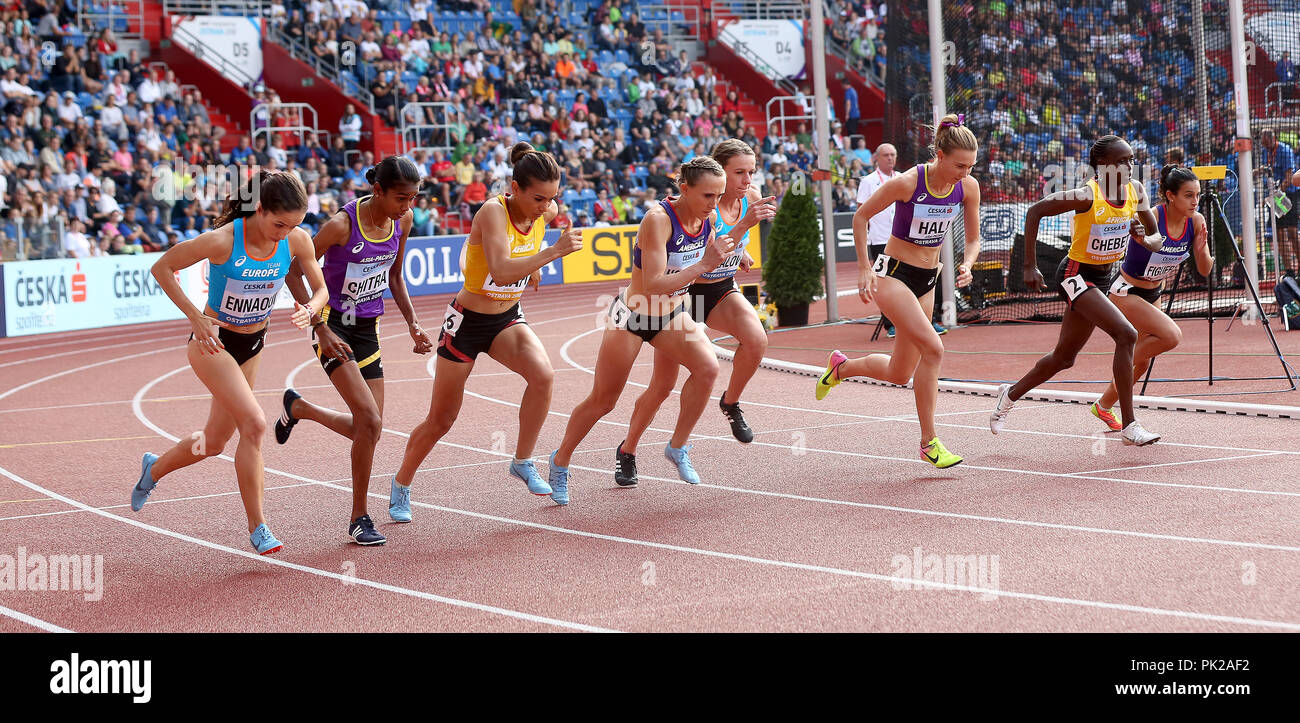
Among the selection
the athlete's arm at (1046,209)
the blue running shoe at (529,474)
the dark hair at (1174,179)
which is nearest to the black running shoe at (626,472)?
the blue running shoe at (529,474)

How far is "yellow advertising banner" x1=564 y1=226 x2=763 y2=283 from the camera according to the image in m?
26.9

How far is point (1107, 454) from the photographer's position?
8.16 m

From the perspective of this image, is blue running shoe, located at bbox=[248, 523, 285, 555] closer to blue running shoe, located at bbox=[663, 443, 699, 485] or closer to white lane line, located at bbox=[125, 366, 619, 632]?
white lane line, located at bbox=[125, 366, 619, 632]

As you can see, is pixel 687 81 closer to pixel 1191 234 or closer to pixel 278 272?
pixel 1191 234

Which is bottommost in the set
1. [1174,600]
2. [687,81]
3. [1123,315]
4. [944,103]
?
[1174,600]

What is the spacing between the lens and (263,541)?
639cm

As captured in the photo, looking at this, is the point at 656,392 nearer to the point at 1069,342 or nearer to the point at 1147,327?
the point at 1069,342

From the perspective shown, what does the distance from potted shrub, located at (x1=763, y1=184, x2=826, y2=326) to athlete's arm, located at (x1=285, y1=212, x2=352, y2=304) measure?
9.91m

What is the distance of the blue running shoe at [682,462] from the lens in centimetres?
784

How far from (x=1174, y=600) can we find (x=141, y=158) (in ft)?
70.6

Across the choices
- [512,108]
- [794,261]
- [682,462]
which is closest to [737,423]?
[682,462]

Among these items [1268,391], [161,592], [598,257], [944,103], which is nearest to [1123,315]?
[1268,391]

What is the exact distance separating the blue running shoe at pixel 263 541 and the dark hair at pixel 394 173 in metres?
1.76

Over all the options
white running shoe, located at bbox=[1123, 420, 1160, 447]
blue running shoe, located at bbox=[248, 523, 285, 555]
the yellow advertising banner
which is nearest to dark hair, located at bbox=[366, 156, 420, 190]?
blue running shoe, located at bbox=[248, 523, 285, 555]
